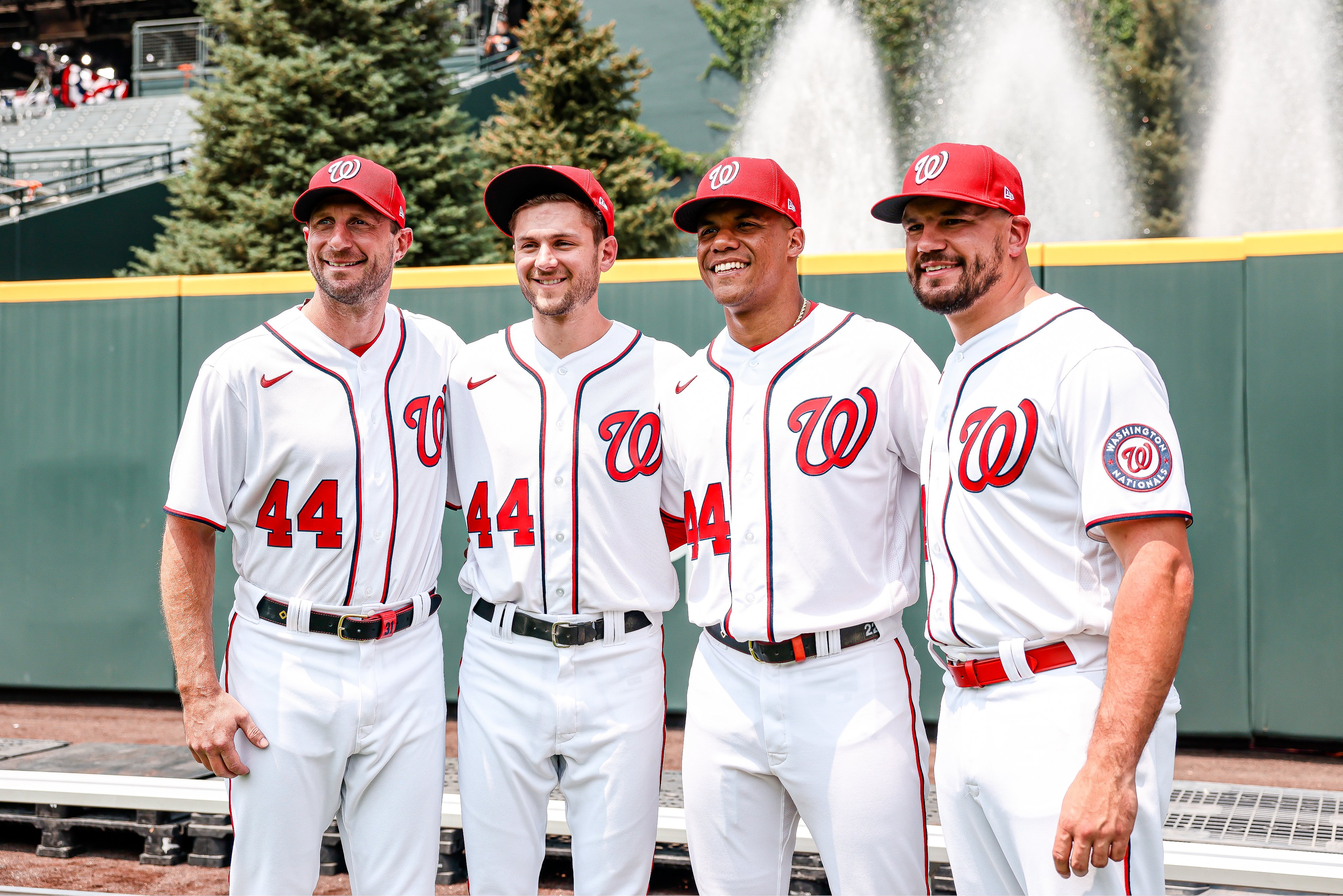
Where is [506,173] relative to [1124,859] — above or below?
above

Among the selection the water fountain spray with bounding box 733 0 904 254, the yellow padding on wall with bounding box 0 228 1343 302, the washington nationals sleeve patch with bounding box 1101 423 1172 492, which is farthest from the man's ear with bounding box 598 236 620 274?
Result: the water fountain spray with bounding box 733 0 904 254

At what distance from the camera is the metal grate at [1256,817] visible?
3816mm

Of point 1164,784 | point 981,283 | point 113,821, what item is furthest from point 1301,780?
point 113,821

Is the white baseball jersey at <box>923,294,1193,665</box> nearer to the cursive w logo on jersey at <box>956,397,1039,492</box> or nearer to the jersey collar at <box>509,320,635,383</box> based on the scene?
the cursive w logo on jersey at <box>956,397,1039,492</box>

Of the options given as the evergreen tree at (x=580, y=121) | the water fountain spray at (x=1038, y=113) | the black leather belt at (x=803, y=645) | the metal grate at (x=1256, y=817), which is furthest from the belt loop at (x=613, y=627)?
the water fountain spray at (x=1038, y=113)

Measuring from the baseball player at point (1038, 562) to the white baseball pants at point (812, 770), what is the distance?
6.5 inches

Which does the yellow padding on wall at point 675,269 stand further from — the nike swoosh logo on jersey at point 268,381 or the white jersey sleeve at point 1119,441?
the white jersey sleeve at point 1119,441

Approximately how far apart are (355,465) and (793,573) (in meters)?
1.16

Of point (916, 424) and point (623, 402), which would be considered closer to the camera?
point (916, 424)

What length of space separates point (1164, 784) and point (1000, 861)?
14.3 inches

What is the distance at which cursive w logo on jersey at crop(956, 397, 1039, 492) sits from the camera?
2.34m

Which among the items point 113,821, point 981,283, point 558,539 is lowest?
point 113,821

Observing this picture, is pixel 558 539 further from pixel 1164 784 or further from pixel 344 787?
pixel 1164 784

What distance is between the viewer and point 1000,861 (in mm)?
2357
